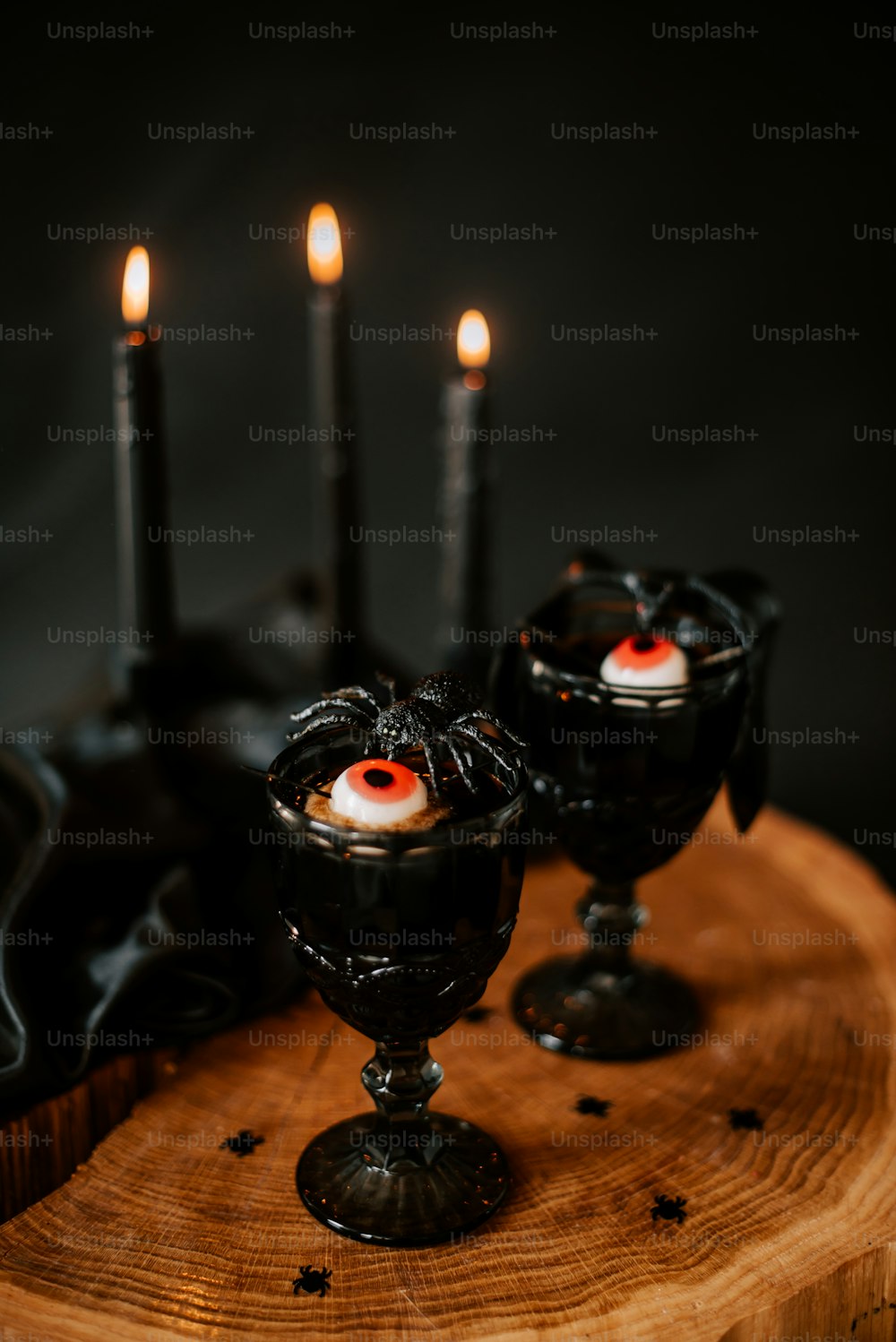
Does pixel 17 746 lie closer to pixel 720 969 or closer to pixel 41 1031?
pixel 41 1031

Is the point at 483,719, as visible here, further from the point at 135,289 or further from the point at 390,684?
the point at 135,289

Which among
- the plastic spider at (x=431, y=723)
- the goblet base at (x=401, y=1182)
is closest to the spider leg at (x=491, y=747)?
the plastic spider at (x=431, y=723)

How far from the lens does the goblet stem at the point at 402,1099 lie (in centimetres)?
130

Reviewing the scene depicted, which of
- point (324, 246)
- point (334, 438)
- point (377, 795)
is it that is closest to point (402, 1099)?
point (377, 795)

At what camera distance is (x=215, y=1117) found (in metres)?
1.42

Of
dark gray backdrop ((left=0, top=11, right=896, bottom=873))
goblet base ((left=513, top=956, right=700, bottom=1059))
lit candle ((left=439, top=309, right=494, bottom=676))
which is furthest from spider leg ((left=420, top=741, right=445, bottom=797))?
dark gray backdrop ((left=0, top=11, right=896, bottom=873))

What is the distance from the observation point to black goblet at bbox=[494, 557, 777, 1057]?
4.61 ft

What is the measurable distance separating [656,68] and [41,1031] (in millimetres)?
1893

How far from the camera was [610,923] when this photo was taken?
1.60 meters

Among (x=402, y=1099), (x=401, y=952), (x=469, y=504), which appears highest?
(x=469, y=504)

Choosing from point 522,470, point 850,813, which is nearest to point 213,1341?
point 850,813

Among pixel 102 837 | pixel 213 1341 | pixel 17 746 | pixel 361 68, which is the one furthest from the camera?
pixel 361 68

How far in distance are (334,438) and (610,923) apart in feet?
2.46

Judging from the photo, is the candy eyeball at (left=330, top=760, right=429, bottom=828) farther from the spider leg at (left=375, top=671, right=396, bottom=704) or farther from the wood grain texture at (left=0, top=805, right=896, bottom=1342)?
the wood grain texture at (left=0, top=805, right=896, bottom=1342)
